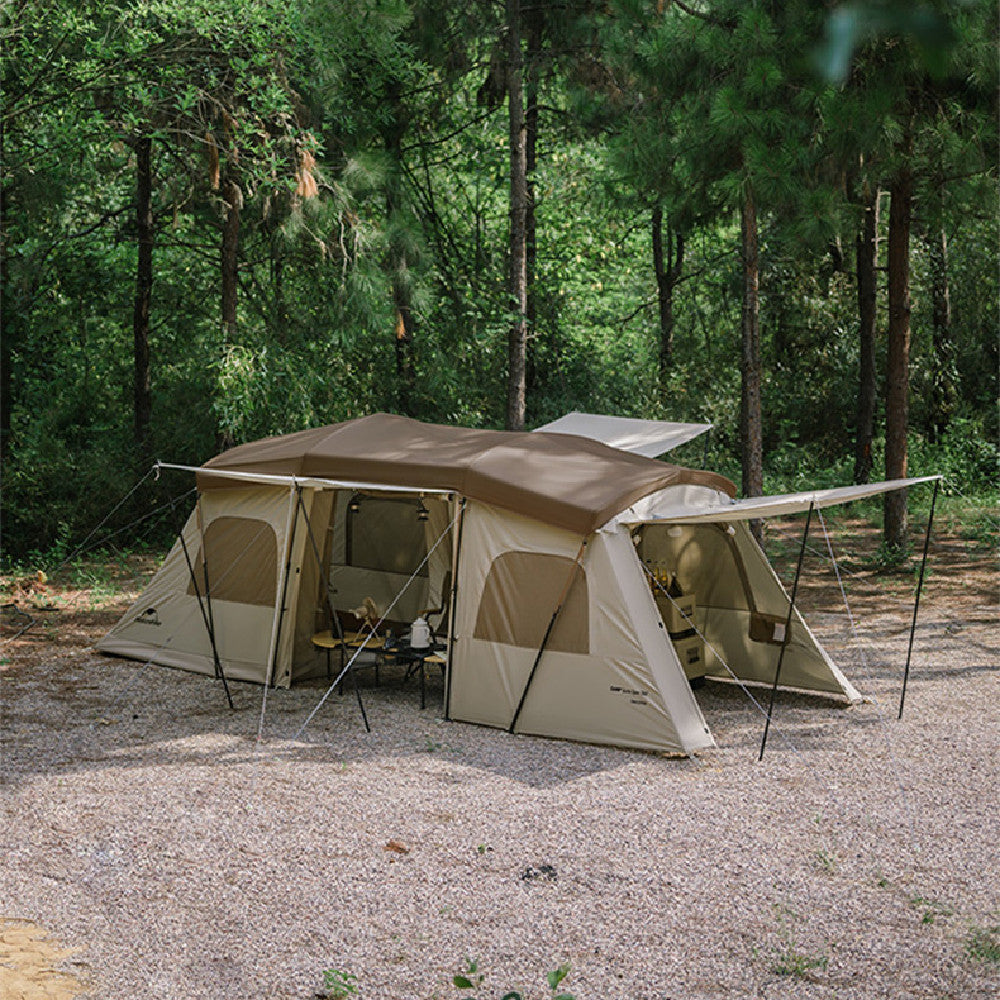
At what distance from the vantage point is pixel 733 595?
8.98 meters

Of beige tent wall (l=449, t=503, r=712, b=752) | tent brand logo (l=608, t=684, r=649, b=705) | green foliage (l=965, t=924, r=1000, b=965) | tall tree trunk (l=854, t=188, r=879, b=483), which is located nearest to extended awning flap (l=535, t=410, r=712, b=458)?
beige tent wall (l=449, t=503, r=712, b=752)

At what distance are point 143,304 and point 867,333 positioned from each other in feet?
30.5

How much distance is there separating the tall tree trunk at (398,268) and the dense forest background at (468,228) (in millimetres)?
45

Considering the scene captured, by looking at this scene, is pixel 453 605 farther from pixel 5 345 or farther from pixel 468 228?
pixel 468 228

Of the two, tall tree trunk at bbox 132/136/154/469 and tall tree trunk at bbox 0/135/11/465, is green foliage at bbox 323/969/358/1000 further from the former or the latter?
tall tree trunk at bbox 0/135/11/465

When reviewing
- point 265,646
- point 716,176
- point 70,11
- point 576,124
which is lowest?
point 265,646

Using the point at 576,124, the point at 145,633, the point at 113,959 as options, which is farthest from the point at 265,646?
the point at 576,124

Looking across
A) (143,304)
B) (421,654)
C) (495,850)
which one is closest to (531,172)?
(143,304)

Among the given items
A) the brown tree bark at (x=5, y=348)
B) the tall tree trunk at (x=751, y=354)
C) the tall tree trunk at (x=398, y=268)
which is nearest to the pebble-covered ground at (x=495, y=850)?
the tall tree trunk at (x=751, y=354)

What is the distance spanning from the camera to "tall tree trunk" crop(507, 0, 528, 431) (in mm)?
13984

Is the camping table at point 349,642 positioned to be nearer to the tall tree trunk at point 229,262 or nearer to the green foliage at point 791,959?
the green foliage at point 791,959

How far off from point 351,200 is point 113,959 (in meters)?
10.9

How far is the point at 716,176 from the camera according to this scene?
11781 millimetres

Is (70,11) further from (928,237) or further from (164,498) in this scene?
(928,237)
